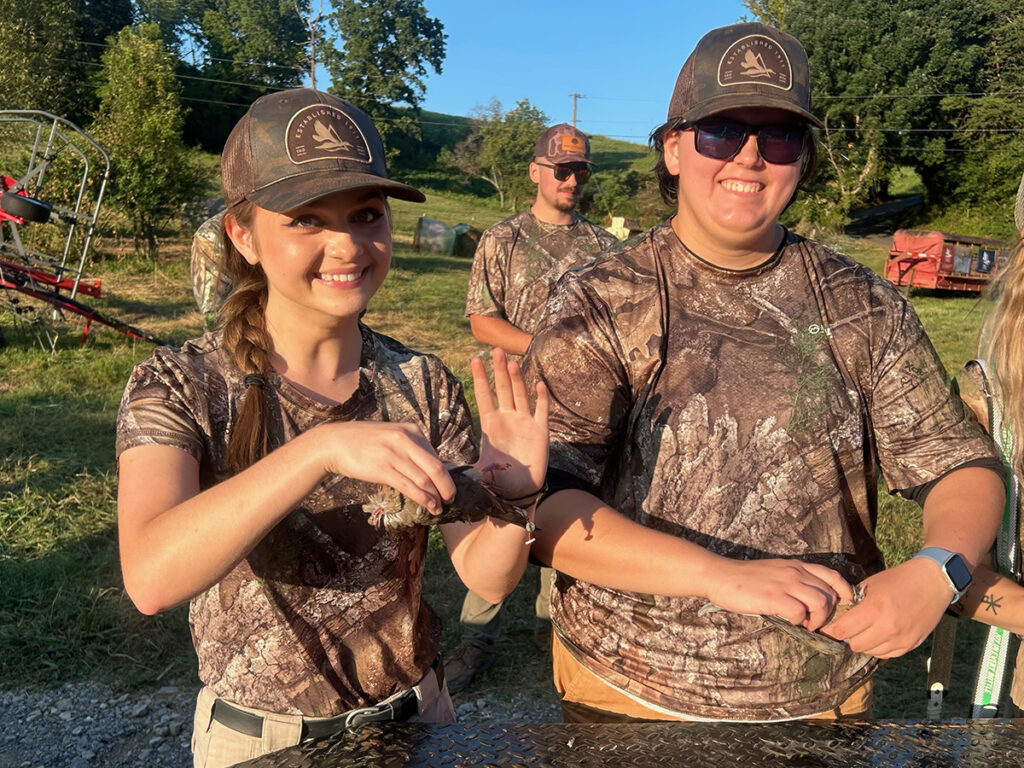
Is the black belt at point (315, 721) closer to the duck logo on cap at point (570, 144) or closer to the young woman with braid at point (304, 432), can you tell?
the young woman with braid at point (304, 432)

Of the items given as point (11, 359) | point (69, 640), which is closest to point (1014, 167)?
point (11, 359)

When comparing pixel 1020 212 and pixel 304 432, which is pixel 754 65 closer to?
pixel 1020 212

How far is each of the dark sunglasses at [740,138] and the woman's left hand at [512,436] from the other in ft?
2.25

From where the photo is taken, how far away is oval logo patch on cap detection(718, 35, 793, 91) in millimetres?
1813

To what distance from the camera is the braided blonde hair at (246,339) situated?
167 cm

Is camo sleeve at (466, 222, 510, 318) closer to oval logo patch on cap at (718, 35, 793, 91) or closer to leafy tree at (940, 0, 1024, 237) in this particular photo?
oval logo patch on cap at (718, 35, 793, 91)

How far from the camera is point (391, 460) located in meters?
1.33

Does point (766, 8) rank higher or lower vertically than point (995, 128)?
higher

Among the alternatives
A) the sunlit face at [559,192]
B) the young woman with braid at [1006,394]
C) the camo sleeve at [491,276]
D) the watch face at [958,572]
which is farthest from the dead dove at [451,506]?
the sunlit face at [559,192]

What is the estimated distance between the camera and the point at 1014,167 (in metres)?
31.0

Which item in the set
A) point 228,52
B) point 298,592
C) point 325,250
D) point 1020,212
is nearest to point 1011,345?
point 1020,212

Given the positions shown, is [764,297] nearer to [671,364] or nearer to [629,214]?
[671,364]

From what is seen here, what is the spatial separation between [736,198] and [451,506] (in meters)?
0.91

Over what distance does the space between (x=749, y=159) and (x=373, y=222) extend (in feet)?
2.55
